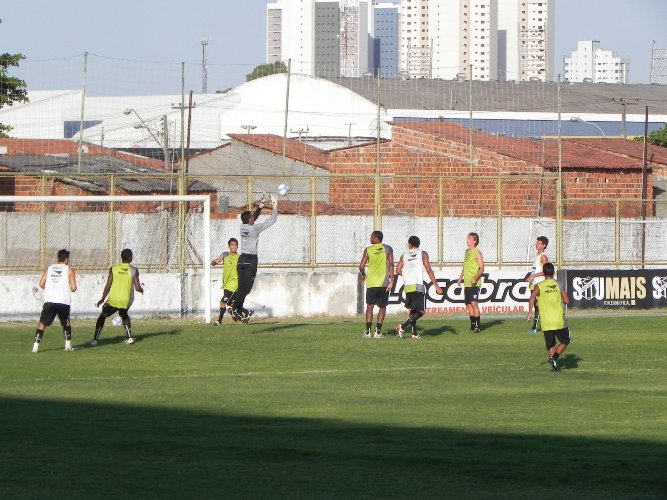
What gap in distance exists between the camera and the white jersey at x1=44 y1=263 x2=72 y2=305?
21109 mm

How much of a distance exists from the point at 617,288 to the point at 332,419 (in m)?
20.7

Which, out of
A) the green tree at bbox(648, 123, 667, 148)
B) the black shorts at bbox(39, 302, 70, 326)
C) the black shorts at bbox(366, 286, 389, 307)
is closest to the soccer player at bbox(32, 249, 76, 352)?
the black shorts at bbox(39, 302, 70, 326)

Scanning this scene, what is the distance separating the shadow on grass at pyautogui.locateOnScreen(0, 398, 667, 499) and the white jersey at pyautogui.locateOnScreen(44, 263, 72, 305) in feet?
25.4

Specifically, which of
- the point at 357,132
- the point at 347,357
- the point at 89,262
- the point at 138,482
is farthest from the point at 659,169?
the point at 138,482

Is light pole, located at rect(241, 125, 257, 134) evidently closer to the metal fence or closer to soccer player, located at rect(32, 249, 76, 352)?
the metal fence

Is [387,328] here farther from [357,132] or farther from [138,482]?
[357,132]

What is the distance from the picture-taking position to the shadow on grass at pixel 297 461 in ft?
31.6

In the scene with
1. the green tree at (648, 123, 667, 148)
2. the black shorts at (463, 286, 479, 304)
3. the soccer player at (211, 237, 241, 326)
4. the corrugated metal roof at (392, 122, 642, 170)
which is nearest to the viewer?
the black shorts at (463, 286, 479, 304)

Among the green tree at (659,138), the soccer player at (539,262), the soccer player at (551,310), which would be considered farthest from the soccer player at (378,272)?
the green tree at (659,138)

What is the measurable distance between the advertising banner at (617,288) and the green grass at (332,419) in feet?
29.4

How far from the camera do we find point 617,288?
32875mm

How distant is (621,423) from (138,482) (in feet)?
18.1

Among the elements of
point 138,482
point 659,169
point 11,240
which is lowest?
point 138,482

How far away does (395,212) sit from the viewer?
38.9m
